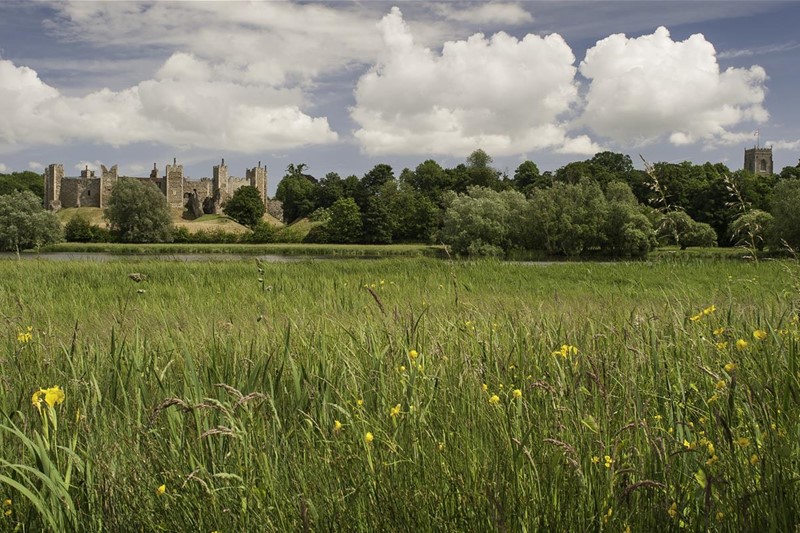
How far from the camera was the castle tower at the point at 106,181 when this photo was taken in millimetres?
86438

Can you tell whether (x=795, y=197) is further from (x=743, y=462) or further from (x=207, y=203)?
(x=207, y=203)

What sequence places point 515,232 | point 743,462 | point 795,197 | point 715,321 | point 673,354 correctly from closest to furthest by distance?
point 743,462, point 673,354, point 715,321, point 795,197, point 515,232

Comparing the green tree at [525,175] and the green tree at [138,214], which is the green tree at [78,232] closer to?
the green tree at [138,214]

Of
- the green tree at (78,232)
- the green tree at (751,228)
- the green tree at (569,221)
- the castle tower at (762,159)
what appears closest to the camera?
the green tree at (751,228)

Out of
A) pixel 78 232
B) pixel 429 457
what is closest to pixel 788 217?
pixel 429 457

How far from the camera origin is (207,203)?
9238 cm

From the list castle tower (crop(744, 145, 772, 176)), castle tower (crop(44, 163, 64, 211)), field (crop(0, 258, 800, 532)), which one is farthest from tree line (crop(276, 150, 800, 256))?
castle tower (crop(744, 145, 772, 176))

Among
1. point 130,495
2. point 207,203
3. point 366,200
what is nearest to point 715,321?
point 130,495

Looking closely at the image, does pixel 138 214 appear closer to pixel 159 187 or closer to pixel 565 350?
pixel 159 187

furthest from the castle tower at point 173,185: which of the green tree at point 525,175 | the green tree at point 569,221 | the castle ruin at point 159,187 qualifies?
the green tree at point 569,221

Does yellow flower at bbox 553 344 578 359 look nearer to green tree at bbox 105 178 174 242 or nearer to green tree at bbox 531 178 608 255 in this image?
green tree at bbox 531 178 608 255

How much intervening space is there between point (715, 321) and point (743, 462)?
3194 millimetres

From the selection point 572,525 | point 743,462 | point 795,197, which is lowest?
point 572,525

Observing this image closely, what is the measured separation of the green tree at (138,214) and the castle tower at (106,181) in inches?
747
